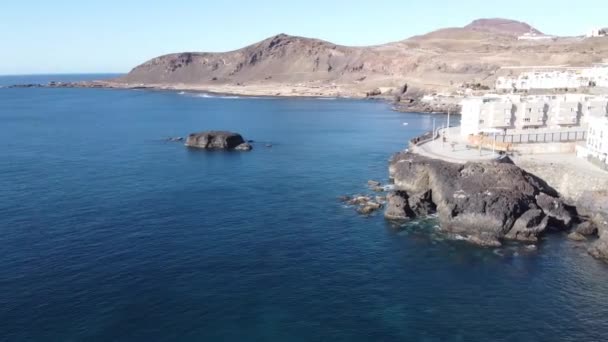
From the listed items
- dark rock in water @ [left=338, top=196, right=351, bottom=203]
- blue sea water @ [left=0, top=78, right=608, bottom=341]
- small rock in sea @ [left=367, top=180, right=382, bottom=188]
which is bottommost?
blue sea water @ [left=0, top=78, right=608, bottom=341]

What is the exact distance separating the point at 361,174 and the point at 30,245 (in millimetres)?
51182

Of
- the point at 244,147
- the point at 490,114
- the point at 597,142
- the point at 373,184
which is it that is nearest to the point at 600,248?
the point at 597,142

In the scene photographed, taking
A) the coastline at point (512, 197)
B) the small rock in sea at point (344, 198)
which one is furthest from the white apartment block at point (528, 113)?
the small rock in sea at point (344, 198)

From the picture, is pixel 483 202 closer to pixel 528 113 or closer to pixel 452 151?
pixel 452 151

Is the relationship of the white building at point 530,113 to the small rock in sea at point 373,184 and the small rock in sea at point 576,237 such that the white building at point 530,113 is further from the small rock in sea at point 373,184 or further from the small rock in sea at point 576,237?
the small rock in sea at point 576,237

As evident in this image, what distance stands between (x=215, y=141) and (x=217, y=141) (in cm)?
55

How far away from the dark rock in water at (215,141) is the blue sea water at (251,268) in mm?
22738

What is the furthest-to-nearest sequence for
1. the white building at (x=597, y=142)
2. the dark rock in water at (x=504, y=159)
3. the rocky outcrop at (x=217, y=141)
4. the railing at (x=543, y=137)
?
the rocky outcrop at (x=217, y=141) → the railing at (x=543, y=137) → the dark rock in water at (x=504, y=159) → the white building at (x=597, y=142)

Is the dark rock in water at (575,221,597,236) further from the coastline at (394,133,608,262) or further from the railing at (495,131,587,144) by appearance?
the railing at (495,131,587,144)

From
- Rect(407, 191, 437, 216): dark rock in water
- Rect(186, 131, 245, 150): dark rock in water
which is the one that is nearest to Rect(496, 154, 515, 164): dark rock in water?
Rect(407, 191, 437, 216): dark rock in water

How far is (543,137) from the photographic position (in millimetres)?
79750

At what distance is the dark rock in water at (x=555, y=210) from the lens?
57.6 metres

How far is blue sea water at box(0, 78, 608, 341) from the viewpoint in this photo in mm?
37562

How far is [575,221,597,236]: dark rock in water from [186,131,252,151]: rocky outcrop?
67664 millimetres
